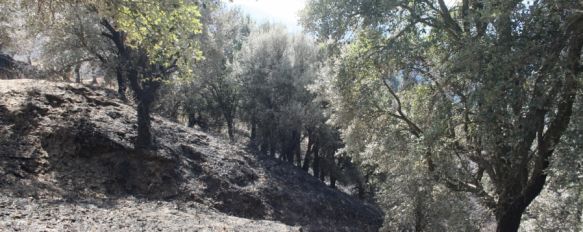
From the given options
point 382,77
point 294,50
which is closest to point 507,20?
point 382,77

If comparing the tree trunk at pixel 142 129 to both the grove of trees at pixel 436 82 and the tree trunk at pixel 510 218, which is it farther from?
the tree trunk at pixel 510 218

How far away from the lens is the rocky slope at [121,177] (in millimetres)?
8719

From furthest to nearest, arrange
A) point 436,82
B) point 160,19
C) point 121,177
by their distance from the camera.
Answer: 1. point 121,177
2. point 436,82
3. point 160,19

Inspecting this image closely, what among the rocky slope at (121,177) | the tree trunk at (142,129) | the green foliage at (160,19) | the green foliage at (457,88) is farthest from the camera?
the tree trunk at (142,129)

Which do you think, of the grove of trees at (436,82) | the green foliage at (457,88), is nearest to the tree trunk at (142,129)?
the grove of trees at (436,82)

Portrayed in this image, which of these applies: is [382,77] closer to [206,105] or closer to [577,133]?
[577,133]

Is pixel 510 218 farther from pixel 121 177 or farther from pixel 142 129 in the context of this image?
pixel 142 129

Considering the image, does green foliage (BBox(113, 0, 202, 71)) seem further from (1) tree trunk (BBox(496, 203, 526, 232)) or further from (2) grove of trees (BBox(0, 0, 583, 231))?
(1) tree trunk (BBox(496, 203, 526, 232))

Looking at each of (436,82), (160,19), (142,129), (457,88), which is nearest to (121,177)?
(142,129)

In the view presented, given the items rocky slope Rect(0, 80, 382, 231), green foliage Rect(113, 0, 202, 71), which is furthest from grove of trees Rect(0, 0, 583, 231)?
rocky slope Rect(0, 80, 382, 231)

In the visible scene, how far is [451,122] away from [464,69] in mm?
1700

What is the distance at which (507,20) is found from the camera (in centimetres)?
772

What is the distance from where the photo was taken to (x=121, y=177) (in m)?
13.6

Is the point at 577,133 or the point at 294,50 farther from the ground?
the point at 294,50
